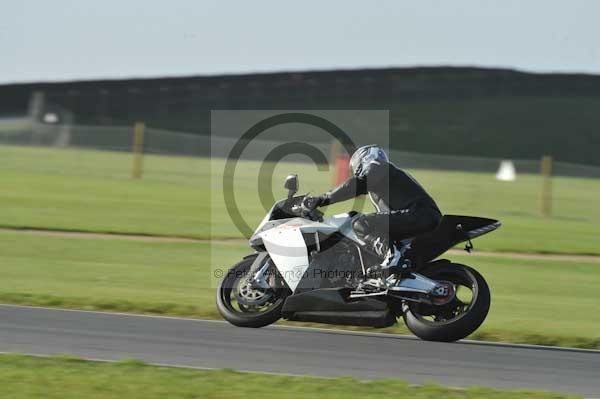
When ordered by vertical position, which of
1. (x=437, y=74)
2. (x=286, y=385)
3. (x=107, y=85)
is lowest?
(x=286, y=385)

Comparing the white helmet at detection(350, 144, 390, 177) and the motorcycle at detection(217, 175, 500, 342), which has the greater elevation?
the white helmet at detection(350, 144, 390, 177)

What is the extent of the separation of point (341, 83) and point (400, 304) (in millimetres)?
51829

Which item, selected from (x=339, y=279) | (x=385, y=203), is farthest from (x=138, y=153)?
(x=385, y=203)

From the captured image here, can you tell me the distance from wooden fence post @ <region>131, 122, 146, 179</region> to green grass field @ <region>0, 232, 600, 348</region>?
10.6 m

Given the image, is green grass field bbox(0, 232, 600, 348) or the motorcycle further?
green grass field bbox(0, 232, 600, 348)

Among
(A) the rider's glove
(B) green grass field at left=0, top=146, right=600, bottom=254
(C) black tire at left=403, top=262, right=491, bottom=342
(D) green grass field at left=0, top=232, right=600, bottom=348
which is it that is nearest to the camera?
(C) black tire at left=403, top=262, right=491, bottom=342

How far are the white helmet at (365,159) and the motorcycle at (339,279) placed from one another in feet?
1.56

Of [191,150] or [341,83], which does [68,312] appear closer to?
[191,150]

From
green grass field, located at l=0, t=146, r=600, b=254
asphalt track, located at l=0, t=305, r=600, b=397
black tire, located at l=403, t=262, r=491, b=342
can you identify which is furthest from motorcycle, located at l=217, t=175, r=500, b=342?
green grass field, located at l=0, t=146, r=600, b=254

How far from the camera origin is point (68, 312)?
429 inches

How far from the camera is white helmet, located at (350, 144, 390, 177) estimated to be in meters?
9.89

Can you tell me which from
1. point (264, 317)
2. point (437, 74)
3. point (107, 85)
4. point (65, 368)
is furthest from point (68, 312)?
point (437, 74)

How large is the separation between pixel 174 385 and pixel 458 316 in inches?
123

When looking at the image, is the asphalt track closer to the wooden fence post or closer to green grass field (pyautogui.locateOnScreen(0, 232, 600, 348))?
green grass field (pyautogui.locateOnScreen(0, 232, 600, 348))
